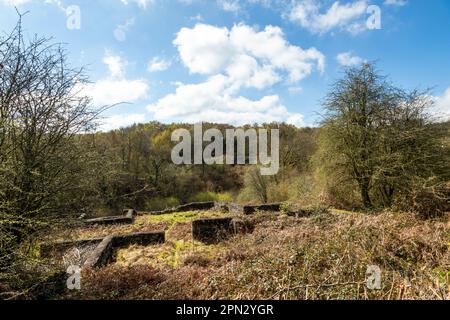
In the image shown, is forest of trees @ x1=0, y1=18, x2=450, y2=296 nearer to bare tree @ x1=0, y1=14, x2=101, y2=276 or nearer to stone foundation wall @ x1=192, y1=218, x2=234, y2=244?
bare tree @ x1=0, y1=14, x2=101, y2=276

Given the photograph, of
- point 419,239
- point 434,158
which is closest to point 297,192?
point 434,158

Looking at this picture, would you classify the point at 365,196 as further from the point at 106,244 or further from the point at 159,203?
the point at 159,203

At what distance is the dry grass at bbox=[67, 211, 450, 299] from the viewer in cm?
427

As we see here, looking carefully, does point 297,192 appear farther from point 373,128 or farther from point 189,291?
point 189,291

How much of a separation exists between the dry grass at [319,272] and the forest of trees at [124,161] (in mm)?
1804

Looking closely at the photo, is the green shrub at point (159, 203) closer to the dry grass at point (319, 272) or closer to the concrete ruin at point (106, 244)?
the concrete ruin at point (106, 244)

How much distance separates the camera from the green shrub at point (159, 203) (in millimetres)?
30078

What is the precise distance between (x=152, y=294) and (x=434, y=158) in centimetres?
1276

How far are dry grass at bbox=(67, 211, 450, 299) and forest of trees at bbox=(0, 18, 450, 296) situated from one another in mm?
1804

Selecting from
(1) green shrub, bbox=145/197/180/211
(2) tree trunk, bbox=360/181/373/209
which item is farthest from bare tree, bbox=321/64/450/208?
(1) green shrub, bbox=145/197/180/211

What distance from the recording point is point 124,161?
→ 7195mm

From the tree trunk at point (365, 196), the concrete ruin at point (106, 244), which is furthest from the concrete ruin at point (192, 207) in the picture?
the tree trunk at point (365, 196)

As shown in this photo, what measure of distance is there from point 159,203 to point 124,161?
2440 centimetres

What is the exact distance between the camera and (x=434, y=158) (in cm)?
1181
